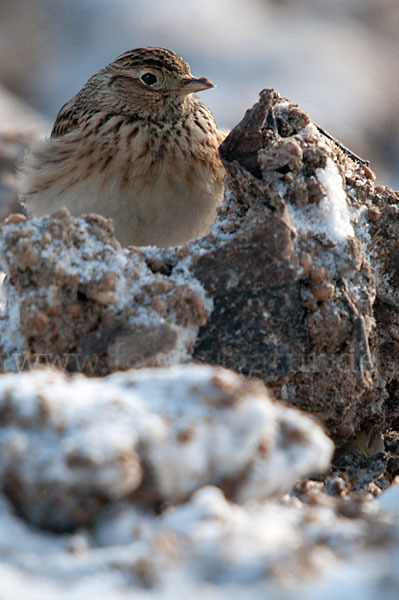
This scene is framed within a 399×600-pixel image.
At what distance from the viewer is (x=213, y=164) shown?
3012 mm

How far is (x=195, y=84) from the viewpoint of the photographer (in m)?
3.09

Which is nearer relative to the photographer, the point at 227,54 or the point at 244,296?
the point at 244,296

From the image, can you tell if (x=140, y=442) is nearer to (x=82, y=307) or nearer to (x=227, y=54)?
(x=82, y=307)

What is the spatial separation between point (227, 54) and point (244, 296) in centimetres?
794

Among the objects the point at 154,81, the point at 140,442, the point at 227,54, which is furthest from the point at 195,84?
A: the point at 227,54

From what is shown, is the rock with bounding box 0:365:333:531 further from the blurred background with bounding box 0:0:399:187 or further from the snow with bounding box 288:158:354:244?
the blurred background with bounding box 0:0:399:187

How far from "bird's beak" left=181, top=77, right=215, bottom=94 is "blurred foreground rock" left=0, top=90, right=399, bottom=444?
3.49ft

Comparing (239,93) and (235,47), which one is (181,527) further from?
(235,47)

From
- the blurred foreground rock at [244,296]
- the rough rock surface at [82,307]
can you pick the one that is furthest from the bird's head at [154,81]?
the rough rock surface at [82,307]

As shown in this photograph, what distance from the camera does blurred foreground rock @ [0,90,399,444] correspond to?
5.74ft

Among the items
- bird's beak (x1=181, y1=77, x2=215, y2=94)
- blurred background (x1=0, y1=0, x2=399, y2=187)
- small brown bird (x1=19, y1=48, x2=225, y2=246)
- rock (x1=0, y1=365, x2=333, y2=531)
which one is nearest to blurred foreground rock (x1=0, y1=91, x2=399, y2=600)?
rock (x1=0, y1=365, x2=333, y2=531)

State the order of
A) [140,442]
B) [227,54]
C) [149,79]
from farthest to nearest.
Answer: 1. [227,54]
2. [149,79]
3. [140,442]

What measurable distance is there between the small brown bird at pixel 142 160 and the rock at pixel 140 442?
1642mm

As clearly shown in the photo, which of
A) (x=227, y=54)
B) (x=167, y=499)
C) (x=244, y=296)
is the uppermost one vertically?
(x=227, y=54)
